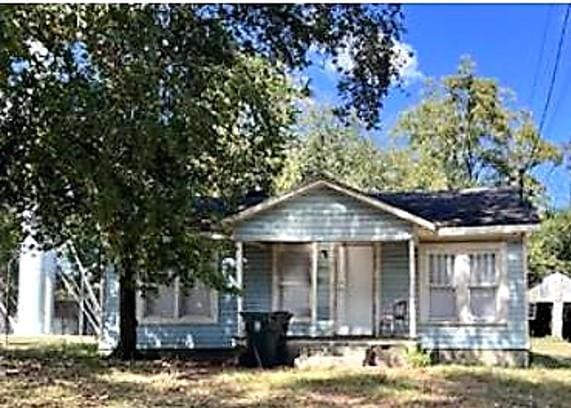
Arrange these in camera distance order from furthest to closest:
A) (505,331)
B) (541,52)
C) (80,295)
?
(80,295) → (541,52) → (505,331)

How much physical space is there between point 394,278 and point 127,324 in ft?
17.0

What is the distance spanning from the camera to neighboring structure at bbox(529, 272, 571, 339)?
2798 centimetres

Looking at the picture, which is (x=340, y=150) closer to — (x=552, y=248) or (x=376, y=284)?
(x=552, y=248)

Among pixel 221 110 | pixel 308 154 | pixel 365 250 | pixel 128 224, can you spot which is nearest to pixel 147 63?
pixel 221 110

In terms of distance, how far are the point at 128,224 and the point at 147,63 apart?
2.50 metres

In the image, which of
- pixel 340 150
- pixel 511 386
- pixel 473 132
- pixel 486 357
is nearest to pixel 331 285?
pixel 486 357

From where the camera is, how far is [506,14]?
34.1 feet

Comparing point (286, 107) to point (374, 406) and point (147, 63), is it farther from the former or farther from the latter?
point (374, 406)

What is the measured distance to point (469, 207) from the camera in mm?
17203

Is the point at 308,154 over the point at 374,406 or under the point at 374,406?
over

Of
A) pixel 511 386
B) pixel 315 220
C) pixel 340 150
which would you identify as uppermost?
pixel 340 150

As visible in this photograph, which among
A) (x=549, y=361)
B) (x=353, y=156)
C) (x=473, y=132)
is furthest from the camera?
(x=353, y=156)

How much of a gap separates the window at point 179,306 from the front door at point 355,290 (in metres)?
2.50

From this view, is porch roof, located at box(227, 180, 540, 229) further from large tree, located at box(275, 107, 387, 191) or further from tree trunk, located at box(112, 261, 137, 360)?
large tree, located at box(275, 107, 387, 191)
